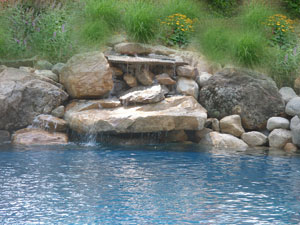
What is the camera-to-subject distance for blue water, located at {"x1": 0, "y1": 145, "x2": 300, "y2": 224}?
14.5 feet

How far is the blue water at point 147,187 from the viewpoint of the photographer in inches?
175

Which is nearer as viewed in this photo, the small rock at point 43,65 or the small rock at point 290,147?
the small rock at point 290,147

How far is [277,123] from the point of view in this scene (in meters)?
9.14

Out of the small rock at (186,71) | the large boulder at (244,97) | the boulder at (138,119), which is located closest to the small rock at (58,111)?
the boulder at (138,119)

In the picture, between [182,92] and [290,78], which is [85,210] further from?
[290,78]

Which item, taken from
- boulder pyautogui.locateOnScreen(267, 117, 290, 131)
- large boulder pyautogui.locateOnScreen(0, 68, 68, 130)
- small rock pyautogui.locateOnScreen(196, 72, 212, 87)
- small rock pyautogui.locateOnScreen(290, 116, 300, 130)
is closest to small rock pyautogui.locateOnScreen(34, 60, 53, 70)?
large boulder pyautogui.locateOnScreen(0, 68, 68, 130)

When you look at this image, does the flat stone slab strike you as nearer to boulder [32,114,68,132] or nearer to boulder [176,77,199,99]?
boulder [176,77,199,99]

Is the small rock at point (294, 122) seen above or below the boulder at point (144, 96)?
below

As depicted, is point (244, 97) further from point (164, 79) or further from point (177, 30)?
point (177, 30)

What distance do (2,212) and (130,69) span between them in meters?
6.08

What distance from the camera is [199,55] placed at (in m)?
11.1

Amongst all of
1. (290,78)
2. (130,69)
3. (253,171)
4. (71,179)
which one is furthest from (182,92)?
(71,179)

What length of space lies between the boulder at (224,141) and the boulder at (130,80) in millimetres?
2145

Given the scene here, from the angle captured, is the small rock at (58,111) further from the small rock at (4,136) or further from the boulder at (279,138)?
the boulder at (279,138)
